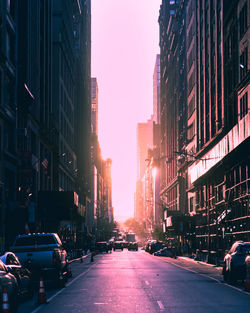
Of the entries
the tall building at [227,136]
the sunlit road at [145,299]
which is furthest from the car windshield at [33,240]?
the tall building at [227,136]

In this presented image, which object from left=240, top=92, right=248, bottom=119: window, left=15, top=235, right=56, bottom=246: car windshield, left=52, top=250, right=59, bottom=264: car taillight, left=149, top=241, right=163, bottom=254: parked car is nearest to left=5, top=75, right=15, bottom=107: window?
left=240, top=92, right=248, bottom=119: window

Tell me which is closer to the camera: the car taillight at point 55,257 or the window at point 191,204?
the car taillight at point 55,257

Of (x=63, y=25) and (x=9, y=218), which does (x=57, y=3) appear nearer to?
(x=63, y=25)

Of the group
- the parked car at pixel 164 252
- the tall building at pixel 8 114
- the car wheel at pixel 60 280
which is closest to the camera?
the car wheel at pixel 60 280

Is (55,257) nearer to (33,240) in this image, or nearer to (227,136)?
(33,240)

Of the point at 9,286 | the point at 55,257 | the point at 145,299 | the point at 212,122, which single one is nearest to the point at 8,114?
the point at 55,257

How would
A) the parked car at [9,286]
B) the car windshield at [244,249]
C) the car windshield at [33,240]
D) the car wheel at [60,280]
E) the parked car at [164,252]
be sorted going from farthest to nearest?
the parked car at [164,252] → the car windshield at [244,249] → the car windshield at [33,240] → the car wheel at [60,280] → the parked car at [9,286]

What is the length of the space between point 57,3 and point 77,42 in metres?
37.1

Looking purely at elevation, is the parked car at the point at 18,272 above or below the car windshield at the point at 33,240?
below

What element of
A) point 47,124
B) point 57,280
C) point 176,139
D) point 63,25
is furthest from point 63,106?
point 57,280

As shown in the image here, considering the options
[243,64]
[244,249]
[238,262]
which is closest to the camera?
[238,262]

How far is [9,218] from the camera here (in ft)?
156

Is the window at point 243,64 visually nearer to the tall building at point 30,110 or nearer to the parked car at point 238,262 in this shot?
the tall building at point 30,110

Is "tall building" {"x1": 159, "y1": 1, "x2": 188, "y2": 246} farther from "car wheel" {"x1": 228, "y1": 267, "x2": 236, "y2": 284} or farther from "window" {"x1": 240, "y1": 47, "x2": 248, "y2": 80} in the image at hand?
"car wheel" {"x1": 228, "y1": 267, "x2": 236, "y2": 284}
